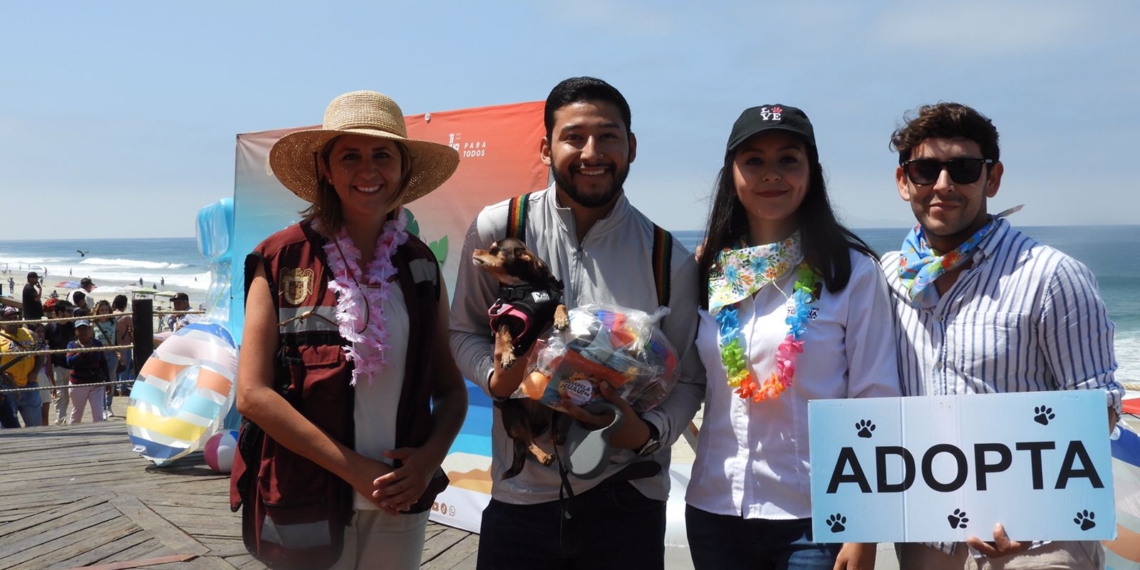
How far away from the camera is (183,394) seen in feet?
22.4

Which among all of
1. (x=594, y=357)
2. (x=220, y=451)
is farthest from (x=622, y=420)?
(x=220, y=451)

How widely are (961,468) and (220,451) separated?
5.78m

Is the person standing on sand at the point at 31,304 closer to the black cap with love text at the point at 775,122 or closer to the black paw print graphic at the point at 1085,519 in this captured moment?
the black cap with love text at the point at 775,122

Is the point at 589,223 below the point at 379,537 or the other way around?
the other way around

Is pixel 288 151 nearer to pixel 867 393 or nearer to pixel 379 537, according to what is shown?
pixel 379 537

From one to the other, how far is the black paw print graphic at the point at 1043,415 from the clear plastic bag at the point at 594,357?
3.03 ft

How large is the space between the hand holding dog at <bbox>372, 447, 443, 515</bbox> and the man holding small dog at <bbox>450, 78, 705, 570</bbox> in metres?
0.22

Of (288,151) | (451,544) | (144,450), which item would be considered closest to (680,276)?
(288,151)

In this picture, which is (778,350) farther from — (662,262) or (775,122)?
(775,122)

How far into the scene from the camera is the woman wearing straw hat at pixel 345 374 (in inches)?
95.6

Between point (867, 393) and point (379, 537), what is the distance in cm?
143

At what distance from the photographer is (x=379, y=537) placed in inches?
100

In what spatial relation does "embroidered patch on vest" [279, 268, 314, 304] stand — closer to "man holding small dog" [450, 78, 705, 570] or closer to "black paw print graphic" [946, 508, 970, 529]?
"man holding small dog" [450, 78, 705, 570]

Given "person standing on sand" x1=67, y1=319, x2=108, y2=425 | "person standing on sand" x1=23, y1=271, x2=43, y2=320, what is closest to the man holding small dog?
"person standing on sand" x1=67, y1=319, x2=108, y2=425
